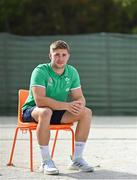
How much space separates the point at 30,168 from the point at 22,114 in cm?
59

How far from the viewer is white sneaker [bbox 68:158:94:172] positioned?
741cm

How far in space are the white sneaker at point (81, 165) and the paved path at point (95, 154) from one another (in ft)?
0.25

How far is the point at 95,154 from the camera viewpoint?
880 cm

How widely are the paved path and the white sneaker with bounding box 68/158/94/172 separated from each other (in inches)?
3.1

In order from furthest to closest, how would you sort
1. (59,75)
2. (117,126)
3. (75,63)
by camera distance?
(75,63)
(117,126)
(59,75)

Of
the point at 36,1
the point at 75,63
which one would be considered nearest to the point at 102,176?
the point at 75,63

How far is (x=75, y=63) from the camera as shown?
15.0 meters

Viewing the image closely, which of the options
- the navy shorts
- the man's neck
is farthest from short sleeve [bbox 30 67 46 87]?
the navy shorts

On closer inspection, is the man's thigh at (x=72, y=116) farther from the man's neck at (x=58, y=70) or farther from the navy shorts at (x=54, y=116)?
the man's neck at (x=58, y=70)

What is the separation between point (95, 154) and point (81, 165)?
1343 mm

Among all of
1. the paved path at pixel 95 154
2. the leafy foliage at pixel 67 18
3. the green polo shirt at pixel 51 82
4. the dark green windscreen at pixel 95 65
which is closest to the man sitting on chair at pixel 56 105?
the green polo shirt at pixel 51 82

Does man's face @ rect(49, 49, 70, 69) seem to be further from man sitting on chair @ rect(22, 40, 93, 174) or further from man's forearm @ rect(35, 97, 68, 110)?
man's forearm @ rect(35, 97, 68, 110)

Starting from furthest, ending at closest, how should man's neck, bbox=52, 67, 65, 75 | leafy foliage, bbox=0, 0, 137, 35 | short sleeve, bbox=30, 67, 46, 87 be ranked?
leafy foliage, bbox=0, 0, 137, 35 → man's neck, bbox=52, 67, 65, 75 → short sleeve, bbox=30, 67, 46, 87

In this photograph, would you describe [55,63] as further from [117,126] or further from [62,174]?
[117,126]
